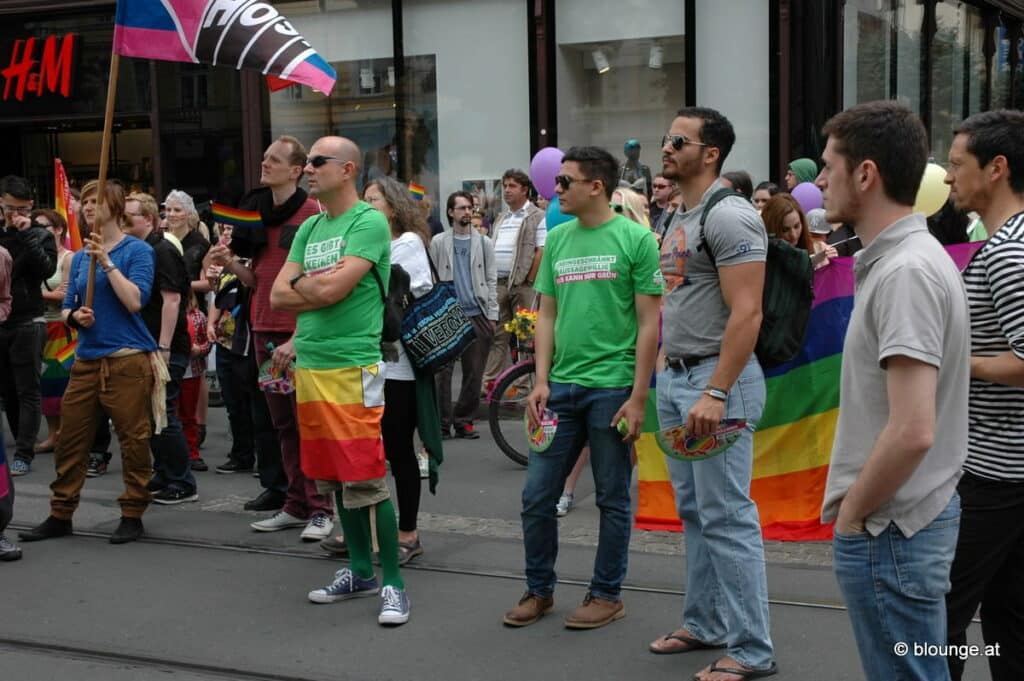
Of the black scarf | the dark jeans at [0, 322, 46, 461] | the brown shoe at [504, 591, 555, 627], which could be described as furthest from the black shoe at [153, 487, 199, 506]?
the brown shoe at [504, 591, 555, 627]

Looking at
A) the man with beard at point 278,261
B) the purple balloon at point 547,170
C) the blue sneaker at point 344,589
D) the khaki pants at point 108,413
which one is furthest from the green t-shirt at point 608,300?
the purple balloon at point 547,170

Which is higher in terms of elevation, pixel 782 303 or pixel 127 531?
pixel 782 303

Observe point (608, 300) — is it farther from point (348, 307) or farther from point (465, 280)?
point (465, 280)

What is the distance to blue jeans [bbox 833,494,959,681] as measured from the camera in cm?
277

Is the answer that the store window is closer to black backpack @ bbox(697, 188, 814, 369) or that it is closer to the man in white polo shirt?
the man in white polo shirt

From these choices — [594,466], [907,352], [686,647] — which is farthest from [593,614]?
[907,352]

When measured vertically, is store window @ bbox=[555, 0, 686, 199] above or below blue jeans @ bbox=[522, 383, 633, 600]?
above

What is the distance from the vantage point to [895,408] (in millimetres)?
2662

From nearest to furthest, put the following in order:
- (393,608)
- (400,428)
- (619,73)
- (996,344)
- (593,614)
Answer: (996,344) → (593,614) → (393,608) → (400,428) → (619,73)

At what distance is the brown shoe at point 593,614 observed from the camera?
5.16 m

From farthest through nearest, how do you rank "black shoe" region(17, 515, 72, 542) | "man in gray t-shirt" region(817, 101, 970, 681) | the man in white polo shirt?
the man in white polo shirt, "black shoe" region(17, 515, 72, 542), "man in gray t-shirt" region(817, 101, 970, 681)

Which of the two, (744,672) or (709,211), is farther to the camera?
(744,672)

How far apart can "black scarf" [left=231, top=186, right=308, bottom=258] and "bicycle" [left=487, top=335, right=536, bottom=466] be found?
257 cm

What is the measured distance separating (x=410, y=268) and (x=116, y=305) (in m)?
1.62
